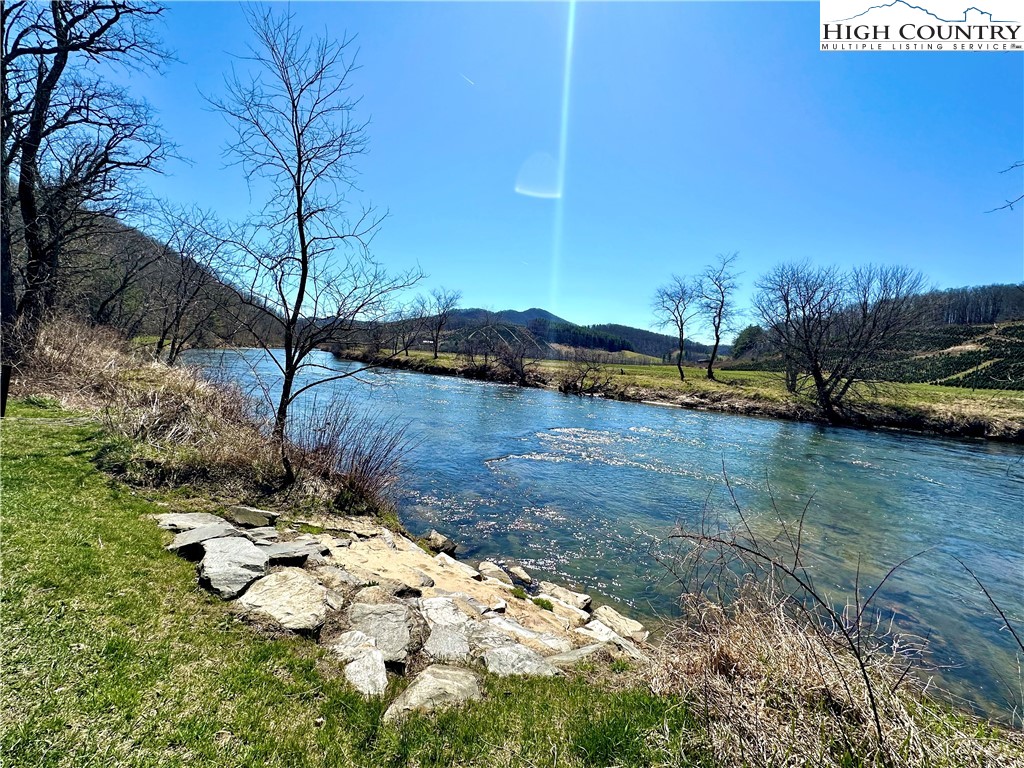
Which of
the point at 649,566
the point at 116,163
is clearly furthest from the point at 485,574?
the point at 116,163

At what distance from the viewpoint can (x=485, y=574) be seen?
654cm

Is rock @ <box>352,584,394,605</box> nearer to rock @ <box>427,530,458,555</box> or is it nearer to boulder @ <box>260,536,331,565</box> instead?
boulder @ <box>260,536,331,565</box>

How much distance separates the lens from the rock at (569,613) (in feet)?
17.7

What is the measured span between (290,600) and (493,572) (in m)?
3.52

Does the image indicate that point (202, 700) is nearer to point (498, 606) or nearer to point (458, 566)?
point (498, 606)

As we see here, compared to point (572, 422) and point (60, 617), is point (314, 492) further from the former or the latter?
point (572, 422)

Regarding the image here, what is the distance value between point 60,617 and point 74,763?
1.44 meters

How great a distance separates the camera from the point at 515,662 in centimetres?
361

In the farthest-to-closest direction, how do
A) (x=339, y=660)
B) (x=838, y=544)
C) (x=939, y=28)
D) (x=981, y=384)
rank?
(x=981, y=384) < (x=838, y=544) < (x=939, y=28) < (x=339, y=660)

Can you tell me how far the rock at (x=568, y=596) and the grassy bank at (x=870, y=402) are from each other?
958 inches

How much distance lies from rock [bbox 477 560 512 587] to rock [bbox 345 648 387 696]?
129 inches

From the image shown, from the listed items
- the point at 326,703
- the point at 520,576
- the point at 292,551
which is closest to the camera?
the point at 326,703

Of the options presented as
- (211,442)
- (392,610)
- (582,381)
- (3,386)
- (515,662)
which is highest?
(3,386)

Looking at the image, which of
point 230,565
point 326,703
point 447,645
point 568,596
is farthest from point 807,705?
point 230,565
